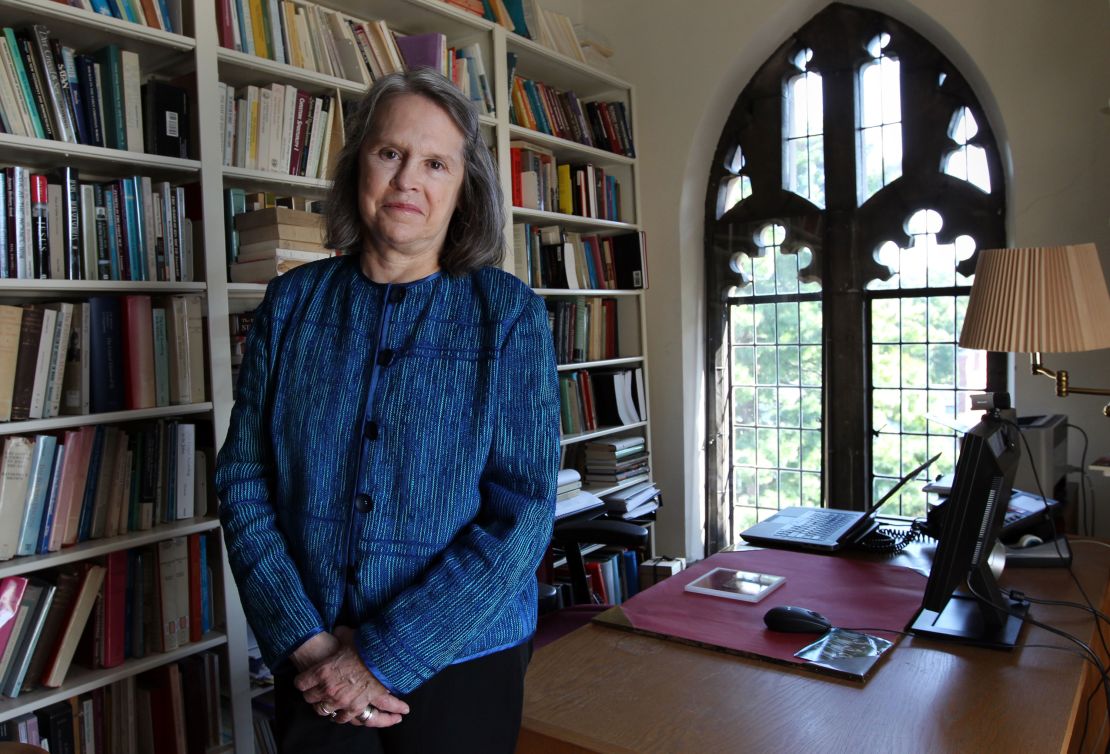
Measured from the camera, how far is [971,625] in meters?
1.63

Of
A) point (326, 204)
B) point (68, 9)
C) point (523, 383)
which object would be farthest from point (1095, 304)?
point (68, 9)

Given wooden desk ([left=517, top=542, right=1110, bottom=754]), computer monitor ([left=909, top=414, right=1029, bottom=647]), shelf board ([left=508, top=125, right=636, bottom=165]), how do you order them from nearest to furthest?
wooden desk ([left=517, top=542, right=1110, bottom=754]) < computer monitor ([left=909, top=414, right=1029, bottom=647]) < shelf board ([left=508, top=125, right=636, bottom=165])

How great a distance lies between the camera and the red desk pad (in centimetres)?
158

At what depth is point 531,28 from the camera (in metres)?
3.60

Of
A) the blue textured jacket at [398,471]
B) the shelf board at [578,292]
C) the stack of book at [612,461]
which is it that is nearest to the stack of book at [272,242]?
the blue textured jacket at [398,471]

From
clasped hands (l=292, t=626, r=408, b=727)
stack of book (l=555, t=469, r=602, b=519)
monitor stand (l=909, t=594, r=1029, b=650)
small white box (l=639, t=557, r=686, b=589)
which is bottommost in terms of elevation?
small white box (l=639, t=557, r=686, b=589)

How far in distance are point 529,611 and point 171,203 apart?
158 cm

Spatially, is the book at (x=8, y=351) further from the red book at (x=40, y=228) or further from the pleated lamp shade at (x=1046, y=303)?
the pleated lamp shade at (x=1046, y=303)

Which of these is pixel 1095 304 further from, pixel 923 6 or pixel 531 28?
pixel 531 28

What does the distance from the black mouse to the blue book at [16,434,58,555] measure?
166 cm

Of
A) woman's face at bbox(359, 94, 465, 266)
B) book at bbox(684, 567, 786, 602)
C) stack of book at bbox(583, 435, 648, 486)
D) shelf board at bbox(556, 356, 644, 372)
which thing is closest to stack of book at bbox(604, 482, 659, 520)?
stack of book at bbox(583, 435, 648, 486)

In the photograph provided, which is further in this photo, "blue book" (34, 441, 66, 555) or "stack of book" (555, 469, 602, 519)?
"stack of book" (555, 469, 602, 519)

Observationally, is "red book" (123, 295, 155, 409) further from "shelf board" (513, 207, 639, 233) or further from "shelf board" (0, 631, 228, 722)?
"shelf board" (513, 207, 639, 233)

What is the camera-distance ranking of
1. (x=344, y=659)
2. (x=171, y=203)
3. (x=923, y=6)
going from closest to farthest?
(x=344, y=659)
(x=171, y=203)
(x=923, y=6)
